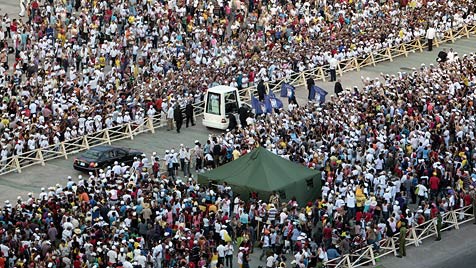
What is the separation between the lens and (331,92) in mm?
67938

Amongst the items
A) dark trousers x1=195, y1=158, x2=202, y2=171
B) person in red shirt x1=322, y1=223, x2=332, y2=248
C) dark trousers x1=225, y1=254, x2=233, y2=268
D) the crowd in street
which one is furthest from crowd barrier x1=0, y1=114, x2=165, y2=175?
person in red shirt x1=322, y1=223, x2=332, y2=248

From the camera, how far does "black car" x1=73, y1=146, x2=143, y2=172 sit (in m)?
56.4

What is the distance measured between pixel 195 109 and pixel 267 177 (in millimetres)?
12361

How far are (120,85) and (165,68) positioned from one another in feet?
11.3

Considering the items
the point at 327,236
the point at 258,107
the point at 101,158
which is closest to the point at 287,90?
the point at 258,107

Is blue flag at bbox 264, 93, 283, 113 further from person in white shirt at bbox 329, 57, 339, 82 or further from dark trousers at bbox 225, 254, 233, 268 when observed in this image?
dark trousers at bbox 225, 254, 233, 268

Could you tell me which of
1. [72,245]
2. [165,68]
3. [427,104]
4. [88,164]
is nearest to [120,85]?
[165,68]

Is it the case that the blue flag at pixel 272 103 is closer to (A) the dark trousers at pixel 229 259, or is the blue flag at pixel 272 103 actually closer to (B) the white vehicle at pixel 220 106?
(B) the white vehicle at pixel 220 106

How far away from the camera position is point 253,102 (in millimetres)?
62844

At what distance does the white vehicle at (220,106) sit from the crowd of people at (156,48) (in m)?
1.42

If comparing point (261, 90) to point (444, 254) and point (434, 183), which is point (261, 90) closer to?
point (434, 183)

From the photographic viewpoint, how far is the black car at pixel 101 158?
56406 millimetres

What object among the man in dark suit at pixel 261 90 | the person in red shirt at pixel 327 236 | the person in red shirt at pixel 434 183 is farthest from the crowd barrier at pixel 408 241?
the man in dark suit at pixel 261 90

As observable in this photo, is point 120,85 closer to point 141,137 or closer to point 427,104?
point 141,137
